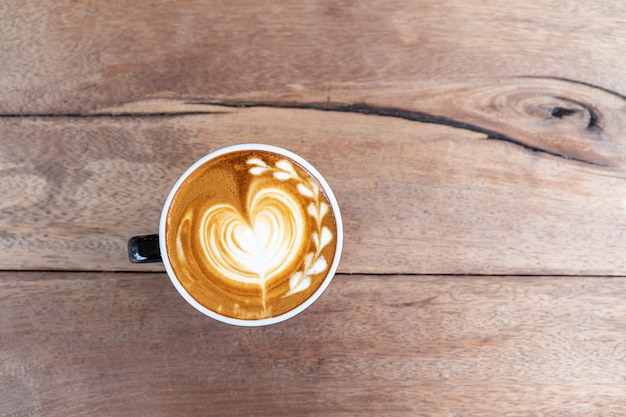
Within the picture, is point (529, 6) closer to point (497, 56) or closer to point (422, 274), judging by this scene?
point (497, 56)

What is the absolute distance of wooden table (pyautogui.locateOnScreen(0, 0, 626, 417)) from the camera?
31.4 inches

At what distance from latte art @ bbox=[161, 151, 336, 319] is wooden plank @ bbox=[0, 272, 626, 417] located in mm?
91

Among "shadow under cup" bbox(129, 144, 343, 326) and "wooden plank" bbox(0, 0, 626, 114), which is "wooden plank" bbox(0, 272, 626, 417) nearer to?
"shadow under cup" bbox(129, 144, 343, 326)

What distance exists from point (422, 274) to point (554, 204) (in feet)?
0.59

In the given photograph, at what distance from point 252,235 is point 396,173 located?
0.64ft

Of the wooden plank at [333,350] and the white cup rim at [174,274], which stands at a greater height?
the white cup rim at [174,274]

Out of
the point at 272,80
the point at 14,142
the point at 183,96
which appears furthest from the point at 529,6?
the point at 14,142

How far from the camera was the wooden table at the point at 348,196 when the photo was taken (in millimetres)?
796

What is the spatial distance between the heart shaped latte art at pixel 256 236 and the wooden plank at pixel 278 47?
0.15 meters

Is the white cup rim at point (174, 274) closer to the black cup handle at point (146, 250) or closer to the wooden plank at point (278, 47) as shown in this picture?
the black cup handle at point (146, 250)

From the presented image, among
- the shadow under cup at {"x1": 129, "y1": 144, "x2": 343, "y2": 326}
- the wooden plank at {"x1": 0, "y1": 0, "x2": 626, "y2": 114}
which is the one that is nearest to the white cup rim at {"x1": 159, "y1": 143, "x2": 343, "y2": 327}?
the shadow under cup at {"x1": 129, "y1": 144, "x2": 343, "y2": 326}

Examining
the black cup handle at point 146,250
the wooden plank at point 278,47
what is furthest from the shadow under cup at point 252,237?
the wooden plank at point 278,47

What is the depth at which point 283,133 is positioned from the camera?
80 centimetres

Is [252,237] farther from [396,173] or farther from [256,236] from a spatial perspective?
[396,173]
